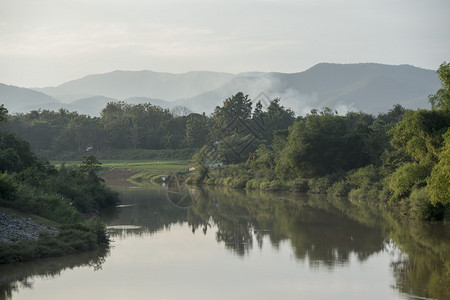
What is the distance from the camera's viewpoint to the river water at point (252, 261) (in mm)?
18641

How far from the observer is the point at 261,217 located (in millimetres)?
36969

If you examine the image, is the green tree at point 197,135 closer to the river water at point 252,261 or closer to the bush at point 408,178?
the river water at point 252,261

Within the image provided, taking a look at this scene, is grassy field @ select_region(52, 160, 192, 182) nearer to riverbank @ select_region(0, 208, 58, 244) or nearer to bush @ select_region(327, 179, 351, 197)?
bush @ select_region(327, 179, 351, 197)

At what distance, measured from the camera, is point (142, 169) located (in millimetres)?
78312

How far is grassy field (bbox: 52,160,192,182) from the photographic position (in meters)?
74.4

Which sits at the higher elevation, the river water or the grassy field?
the grassy field

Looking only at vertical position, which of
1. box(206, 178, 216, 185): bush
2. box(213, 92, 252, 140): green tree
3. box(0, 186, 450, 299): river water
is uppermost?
box(213, 92, 252, 140): green tree

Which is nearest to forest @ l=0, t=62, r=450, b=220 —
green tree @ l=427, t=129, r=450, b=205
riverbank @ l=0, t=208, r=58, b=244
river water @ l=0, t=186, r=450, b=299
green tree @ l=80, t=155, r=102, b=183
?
green tree @ l=427, t=129, r=450, b=205

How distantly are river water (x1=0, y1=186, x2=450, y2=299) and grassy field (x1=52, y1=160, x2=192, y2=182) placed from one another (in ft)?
114

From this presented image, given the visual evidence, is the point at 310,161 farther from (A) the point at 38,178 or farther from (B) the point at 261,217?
(A) the point at 38,178

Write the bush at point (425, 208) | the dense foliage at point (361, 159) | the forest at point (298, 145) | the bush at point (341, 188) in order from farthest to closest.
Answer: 1. the bush at point (341, 188)
2. the forest at point (298, 145)
3. the dense foliage at point (361, 159)
4. the bush at point (425, 208)

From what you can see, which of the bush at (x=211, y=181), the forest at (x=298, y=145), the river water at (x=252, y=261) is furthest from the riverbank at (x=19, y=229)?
the bush at (x=211, y=181)

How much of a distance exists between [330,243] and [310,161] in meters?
26.9

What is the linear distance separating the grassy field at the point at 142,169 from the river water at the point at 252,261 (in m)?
34.8
